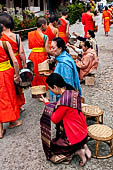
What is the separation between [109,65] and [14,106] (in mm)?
4473

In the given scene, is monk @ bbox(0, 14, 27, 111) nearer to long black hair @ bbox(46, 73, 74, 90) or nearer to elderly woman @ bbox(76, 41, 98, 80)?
long black hair @ bbox(46, 73, 74, 90)

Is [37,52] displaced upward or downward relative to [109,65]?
upward

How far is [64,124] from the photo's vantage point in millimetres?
2699

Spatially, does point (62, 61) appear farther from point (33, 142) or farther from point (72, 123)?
point (33, 142)

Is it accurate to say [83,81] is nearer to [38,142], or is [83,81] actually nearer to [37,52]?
[37,52]

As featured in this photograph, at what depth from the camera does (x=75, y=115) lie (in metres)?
2.66

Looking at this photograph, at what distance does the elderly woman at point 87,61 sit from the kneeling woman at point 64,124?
2.89 metres

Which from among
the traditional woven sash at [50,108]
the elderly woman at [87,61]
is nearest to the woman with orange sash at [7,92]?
the traditional woven sash at [50,108]

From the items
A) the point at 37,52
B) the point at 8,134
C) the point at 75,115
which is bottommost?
the point at 8,134

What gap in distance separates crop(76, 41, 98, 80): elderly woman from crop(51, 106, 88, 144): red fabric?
303 centimetres

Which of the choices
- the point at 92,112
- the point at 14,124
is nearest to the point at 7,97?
the point at 14,124

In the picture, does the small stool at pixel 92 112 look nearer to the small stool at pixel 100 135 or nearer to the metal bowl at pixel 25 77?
the small stool at pixel 100 135

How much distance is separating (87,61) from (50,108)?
3.12 meters

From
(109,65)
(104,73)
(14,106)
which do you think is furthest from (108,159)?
(109,65)
